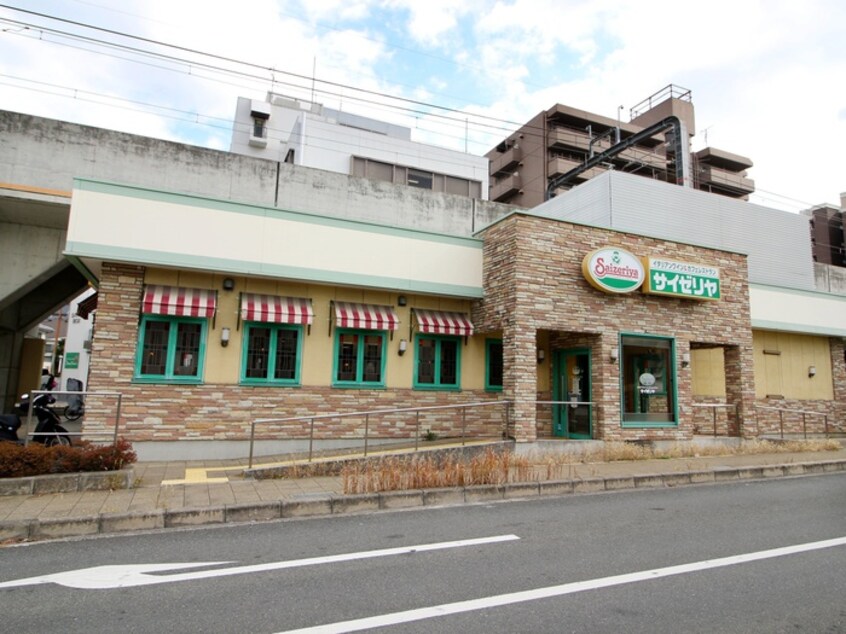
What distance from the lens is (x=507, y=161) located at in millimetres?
50219

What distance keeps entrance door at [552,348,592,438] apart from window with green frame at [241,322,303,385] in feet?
22.8

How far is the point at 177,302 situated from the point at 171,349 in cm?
109

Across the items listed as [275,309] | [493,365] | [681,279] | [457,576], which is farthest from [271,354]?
[681,279]

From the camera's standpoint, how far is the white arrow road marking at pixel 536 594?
4.13 meters

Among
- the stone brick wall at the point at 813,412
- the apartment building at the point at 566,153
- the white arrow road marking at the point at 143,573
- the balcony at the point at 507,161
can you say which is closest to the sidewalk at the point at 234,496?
the white arrow road marking at the point at 143,573

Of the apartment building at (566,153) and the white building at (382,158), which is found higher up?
the apartment building at (566,153)

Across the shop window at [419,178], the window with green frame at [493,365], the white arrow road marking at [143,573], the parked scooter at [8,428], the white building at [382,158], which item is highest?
the white building at [382,158]

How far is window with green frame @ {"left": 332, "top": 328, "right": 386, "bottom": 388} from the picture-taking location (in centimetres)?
1350

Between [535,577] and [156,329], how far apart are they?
985cm

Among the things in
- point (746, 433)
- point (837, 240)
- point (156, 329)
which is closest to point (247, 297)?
point (156, 329)

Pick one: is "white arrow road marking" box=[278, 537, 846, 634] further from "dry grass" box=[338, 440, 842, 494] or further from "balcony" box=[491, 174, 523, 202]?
"balcony" box=[491, 174, 523, 202]

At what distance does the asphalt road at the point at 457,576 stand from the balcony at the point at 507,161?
45.1m

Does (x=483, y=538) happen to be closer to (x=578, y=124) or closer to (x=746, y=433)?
(x=746, y=433)

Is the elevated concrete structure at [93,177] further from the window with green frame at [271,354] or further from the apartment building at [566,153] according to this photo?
the apartment building at [566,153]
